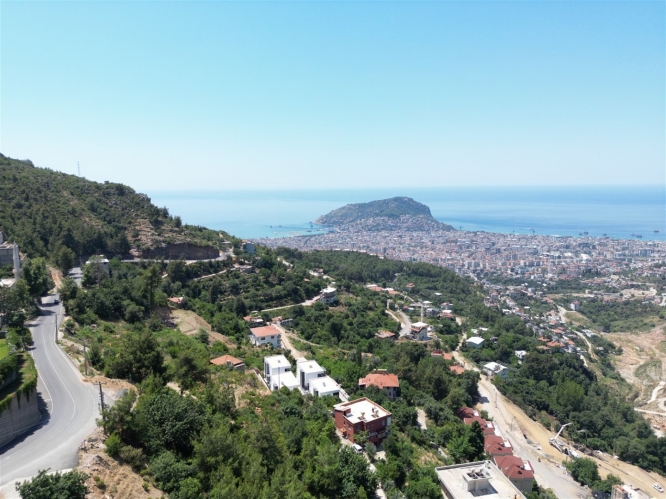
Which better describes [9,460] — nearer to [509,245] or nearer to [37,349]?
[37,349]

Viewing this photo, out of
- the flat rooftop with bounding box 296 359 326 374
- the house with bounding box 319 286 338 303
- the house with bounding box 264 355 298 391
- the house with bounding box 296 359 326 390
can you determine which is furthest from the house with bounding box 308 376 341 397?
the house with bounding box 319 286 338 303

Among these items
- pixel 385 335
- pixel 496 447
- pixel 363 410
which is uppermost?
pixel 363 410

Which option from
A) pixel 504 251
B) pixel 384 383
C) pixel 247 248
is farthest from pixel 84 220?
pixel 504 251

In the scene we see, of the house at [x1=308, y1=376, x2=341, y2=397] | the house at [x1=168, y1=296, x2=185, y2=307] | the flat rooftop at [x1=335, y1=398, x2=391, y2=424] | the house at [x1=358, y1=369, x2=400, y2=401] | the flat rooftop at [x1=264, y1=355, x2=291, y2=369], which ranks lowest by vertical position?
the house at [x1=358, y1=369, x2=400, y2=401]

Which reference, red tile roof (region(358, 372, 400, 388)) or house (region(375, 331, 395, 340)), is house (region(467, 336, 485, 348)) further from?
red tile roof (region(358, 372, 400, 388))

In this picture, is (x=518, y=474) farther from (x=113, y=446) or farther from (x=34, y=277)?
(x=34, y=277)

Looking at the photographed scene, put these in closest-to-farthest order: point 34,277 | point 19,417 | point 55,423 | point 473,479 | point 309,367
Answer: point 19,417, point 55,423, point 473,479, point 34,277, point 309,367

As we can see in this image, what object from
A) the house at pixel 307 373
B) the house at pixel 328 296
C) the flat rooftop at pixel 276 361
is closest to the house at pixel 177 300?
the flat rooftop at pixel 276 361
